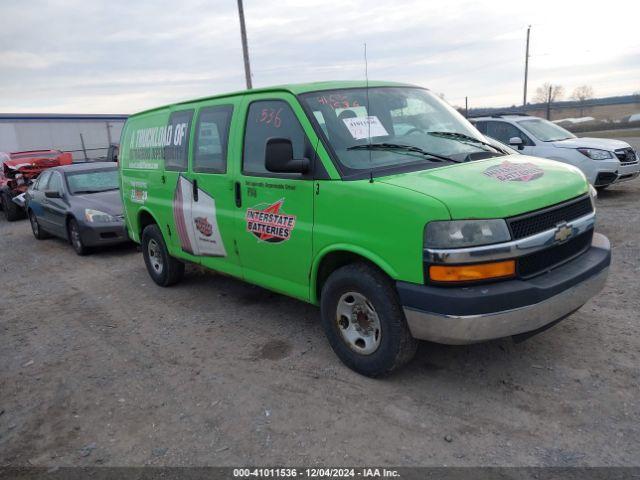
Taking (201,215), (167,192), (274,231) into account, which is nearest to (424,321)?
(274,231)

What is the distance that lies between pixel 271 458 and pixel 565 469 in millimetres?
1588

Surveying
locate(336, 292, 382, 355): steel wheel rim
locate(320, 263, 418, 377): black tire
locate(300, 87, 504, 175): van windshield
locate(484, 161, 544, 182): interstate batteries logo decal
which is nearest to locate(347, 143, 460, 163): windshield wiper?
locate(300, 87, 504, 175): van windshield

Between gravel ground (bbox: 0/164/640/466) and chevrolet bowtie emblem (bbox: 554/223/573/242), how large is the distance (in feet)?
3.21

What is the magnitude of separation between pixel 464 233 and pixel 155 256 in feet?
14.9

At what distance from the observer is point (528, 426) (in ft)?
10.2

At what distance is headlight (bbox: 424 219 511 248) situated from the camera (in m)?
3.09

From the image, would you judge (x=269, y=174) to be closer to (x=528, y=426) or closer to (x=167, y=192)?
(x=167, y=192)

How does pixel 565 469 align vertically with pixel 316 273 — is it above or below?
below

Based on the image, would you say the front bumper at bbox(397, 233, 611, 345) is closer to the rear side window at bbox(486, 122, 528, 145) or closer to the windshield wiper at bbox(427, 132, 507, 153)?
the windshield wiper at bbox(427, 132, 507, 153)

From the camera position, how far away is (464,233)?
3102mm

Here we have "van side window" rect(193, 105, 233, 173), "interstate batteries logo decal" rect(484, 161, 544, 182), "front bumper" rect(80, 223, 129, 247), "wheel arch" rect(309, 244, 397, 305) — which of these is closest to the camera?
"wheel arch" rect(309, 244, 397, 305)

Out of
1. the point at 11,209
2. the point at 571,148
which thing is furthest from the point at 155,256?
the point at 11,209

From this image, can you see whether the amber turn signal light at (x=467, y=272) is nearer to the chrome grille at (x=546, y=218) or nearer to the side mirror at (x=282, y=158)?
the chrome grille at (x=546, y=218)

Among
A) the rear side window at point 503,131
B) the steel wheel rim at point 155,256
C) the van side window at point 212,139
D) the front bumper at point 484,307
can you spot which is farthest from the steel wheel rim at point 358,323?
the rear side window at point 503,131
